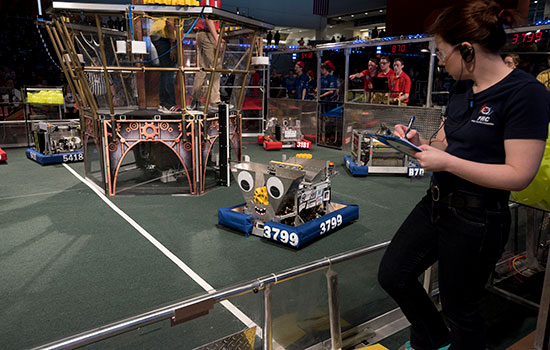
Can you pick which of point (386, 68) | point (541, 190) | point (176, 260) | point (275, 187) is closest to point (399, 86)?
point (386, 68)

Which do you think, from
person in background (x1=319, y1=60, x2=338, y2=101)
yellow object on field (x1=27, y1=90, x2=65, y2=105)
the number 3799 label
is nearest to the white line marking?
the number 3799 label

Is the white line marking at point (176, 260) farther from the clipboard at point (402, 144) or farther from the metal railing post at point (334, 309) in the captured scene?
the clipboard at point (402, 144)

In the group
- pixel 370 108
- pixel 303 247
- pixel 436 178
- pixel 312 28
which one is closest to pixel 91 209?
pixel 303 247

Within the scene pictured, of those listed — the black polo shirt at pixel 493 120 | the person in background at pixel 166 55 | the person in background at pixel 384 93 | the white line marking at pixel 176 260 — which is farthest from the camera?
the person in background at pixel 384 93

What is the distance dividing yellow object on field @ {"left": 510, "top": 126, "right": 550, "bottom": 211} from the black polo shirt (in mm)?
837

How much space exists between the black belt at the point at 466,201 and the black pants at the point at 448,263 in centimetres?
2

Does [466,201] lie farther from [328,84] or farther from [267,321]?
[328,84]

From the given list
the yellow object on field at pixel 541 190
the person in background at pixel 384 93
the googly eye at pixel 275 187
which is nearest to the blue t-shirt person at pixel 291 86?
the person in background at pixel 384 93

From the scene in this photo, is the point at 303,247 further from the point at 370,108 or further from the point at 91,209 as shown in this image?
the point at 370,108

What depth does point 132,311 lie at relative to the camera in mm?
3096

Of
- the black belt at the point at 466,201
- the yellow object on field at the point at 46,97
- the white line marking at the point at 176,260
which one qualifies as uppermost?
the yellow object on field at the point at 46,97

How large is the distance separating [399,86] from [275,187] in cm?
604

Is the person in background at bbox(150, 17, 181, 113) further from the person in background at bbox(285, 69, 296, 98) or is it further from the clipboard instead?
the person in background at bbox(285, 69, 296, 98)

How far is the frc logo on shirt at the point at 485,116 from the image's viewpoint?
153 centimetres
